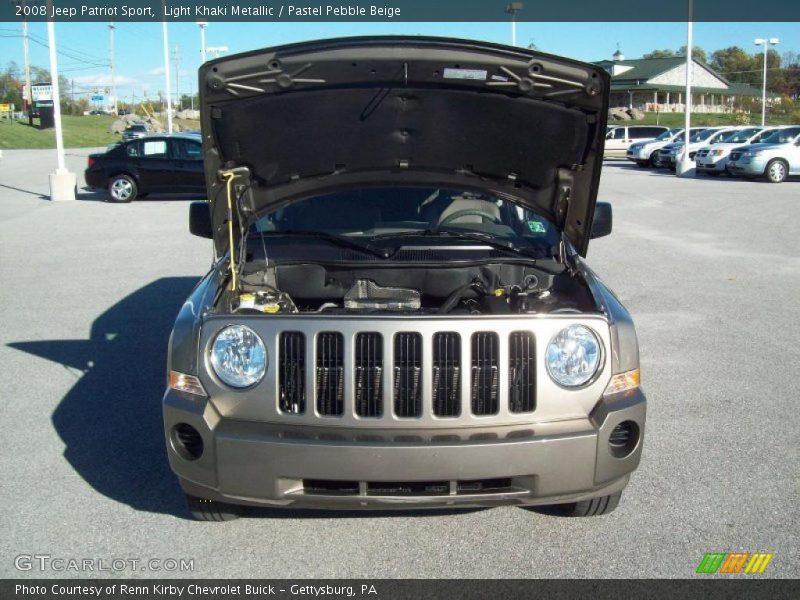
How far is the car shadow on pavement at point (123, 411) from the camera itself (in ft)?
13.9

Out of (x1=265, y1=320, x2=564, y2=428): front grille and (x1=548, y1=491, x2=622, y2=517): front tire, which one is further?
(x1=548, y1=491, x2=622, y2=517): front tire

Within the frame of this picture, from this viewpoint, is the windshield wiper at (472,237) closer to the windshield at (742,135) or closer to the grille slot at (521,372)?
the grille slot at (521,372)

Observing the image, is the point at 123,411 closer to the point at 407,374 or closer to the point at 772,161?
the point at 407,374

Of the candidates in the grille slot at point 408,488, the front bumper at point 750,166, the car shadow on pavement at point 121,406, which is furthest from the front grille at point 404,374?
the front bumper at point 750,166

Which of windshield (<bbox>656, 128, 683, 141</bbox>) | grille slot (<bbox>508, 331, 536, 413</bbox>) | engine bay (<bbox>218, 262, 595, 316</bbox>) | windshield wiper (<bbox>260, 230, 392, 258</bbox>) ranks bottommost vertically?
grille slot (<bbox>508, 331, 536, 413</bbox>)

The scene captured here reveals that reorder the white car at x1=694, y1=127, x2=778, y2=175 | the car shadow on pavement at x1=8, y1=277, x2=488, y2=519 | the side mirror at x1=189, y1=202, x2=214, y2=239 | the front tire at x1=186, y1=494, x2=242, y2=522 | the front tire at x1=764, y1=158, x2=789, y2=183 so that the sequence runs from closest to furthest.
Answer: the front tire at x1=186, y1=494, x2=242, y2=522 → the car shadow on pavement at x1=8, y1=277, x2=488, y2=519 → the side mirror at x1=189, y1=202, x2=214, y2=239 → the front tire at x1=764, y1=158, x2=789, y2=183 → the white car at x1=694, y1=127, x2=778, y2=175

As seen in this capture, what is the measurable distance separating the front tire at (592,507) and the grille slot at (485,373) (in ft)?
2.52

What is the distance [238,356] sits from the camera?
3.47 m

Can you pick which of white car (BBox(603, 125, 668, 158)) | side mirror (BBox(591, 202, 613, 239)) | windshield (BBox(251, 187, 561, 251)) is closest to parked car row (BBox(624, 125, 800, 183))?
white car (BBox(603, 125, 668, 158))

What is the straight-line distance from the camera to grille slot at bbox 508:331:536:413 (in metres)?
3.42

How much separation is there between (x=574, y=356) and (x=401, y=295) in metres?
1.25

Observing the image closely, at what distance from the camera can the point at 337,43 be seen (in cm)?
381

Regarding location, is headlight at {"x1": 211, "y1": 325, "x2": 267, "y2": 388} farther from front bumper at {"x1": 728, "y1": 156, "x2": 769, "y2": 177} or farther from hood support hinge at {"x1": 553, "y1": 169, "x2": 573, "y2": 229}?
front bumper at {"x1": 728, "y1": 156, "x2": 769, "y2": 177}

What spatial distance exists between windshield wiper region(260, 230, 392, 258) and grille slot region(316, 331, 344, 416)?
1238 millimetres
